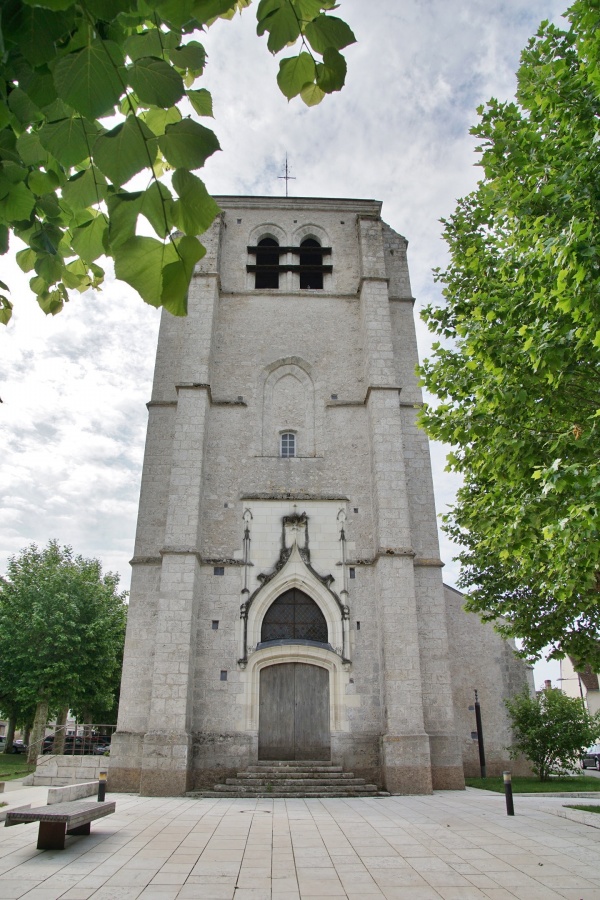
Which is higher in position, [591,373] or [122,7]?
[591,373]

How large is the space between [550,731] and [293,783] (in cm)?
683

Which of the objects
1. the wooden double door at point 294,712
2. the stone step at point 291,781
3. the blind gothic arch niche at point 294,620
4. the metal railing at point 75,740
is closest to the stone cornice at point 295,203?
the blind gothic arch niche at point 294,620

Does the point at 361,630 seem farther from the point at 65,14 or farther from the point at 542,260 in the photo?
the point at 65,14

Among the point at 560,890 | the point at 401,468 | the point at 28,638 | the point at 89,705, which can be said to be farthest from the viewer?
the point at 89,705

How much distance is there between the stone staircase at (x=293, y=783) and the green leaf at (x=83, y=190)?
1235cm

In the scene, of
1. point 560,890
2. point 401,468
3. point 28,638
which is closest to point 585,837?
point 560,890

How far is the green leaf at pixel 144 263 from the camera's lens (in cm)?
156

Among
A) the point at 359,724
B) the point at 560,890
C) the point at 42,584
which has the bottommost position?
the point at 560,890

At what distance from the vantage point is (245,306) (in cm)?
1805

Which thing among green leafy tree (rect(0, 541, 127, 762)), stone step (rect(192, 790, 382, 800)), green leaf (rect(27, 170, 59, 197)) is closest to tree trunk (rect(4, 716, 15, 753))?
green leafy tree (rect(0, 541, 127, 762))

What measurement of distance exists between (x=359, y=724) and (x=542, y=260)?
34.4 feet

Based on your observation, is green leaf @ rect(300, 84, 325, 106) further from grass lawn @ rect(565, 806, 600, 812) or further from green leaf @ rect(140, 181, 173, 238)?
grass lawn @ rect(565, 806, 600, 812)

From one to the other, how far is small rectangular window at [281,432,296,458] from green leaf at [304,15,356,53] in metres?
14.6

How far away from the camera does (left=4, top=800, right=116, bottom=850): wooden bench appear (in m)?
6.63
